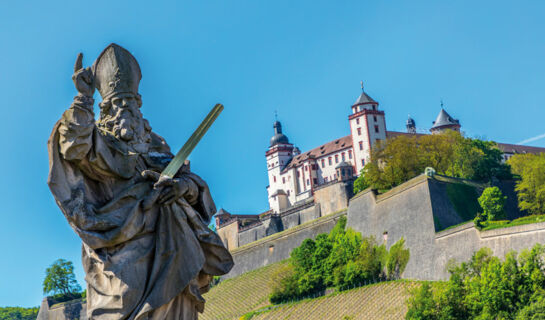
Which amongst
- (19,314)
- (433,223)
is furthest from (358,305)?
(19,314)

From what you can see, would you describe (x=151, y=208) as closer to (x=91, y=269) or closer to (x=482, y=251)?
(x=91, y=269)

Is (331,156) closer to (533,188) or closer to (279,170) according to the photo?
(279,170)

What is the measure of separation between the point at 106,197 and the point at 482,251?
122ft

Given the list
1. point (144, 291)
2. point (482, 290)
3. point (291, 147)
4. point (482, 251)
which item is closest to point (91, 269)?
point (144, 291)

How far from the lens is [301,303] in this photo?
5306 centimetres

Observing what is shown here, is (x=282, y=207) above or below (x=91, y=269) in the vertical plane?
above

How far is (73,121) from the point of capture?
5.25 metres

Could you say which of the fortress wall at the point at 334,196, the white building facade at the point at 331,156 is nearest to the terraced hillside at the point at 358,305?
the fortress wall at the point at 334,196

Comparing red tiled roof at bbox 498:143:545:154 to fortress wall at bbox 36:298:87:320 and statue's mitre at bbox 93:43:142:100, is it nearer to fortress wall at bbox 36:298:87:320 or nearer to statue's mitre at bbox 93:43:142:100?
fortress wall at bbox 36:298:87:320

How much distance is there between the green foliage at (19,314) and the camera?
323ft

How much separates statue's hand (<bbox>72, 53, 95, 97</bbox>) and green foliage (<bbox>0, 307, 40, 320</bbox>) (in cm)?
9898

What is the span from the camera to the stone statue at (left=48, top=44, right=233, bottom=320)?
5262 mm

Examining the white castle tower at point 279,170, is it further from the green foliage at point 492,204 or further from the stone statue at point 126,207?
the stone statue at point 126,207

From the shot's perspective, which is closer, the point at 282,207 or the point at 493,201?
the point at 493,201
